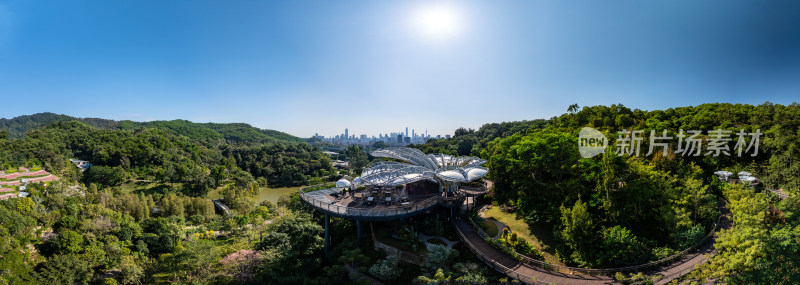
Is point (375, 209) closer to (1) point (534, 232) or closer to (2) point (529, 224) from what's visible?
(1) point (534, 232)

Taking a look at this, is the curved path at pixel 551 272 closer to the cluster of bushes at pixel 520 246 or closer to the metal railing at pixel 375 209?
the cluster of bushes at pixel 520 246

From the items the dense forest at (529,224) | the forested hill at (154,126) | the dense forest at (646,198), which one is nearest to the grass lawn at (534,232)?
the dense forest at (529,224)

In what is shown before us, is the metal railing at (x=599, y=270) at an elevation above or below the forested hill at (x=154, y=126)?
below

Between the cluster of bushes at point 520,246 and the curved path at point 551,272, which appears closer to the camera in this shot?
the curved path at point 551,272

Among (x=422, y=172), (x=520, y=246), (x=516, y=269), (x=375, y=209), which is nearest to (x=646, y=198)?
(x=520, y=246)

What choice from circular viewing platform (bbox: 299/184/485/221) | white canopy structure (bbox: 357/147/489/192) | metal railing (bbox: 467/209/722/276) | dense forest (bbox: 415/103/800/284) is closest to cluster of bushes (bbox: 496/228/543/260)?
metal railing (bbox: 467/209/722/276)

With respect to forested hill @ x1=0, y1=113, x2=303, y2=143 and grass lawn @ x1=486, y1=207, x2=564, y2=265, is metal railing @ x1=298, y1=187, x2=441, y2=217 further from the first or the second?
forested hill @ x1=0, y1=113, x2=303, y2=143

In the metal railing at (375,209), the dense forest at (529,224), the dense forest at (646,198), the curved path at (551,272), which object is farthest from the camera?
the metal railing at (375,209)

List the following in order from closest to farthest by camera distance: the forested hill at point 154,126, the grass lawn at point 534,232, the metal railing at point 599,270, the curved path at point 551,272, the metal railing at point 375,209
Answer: the curved path at point 551,272 < the metal railing at point 599,270 < the grass lawn at point 534,232 < the metal railing at point 375,209 < the forested hill at point 154,126
